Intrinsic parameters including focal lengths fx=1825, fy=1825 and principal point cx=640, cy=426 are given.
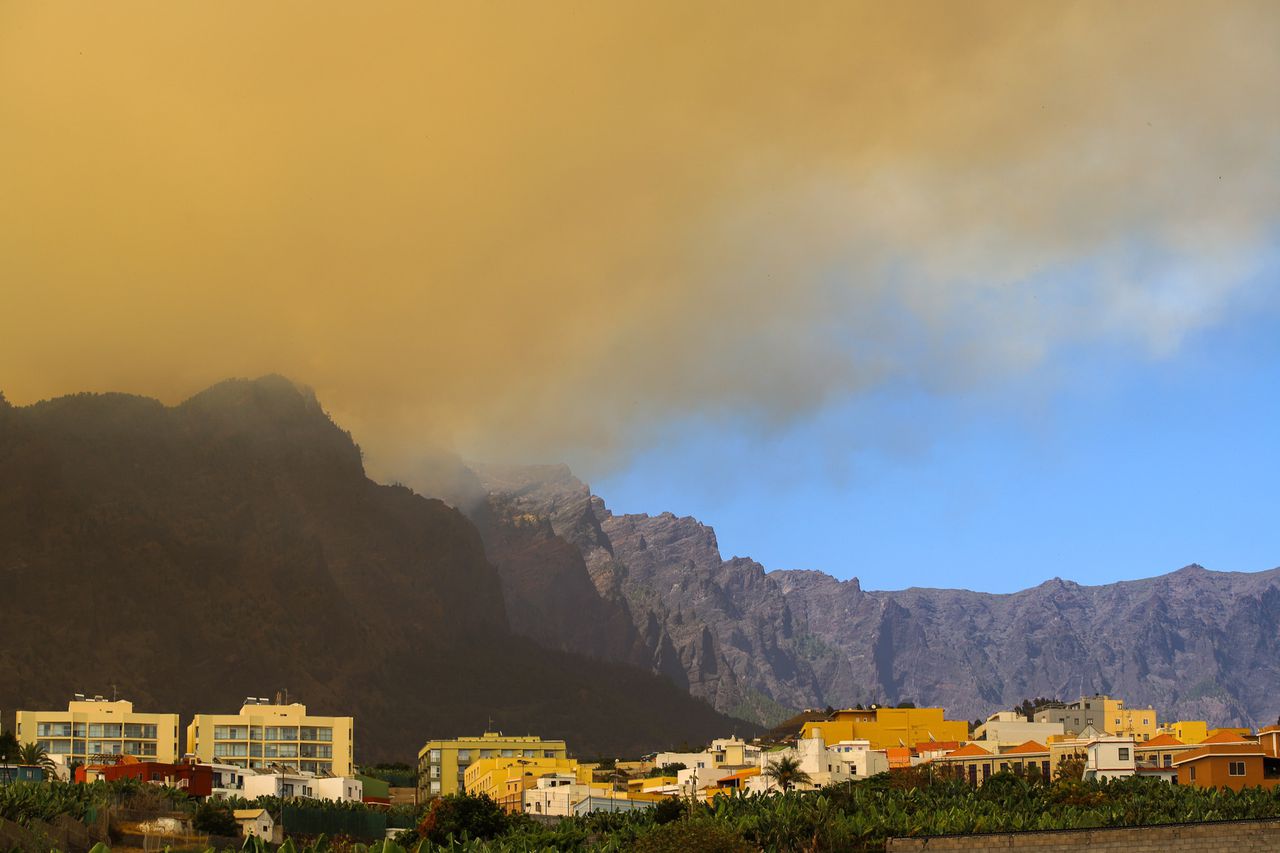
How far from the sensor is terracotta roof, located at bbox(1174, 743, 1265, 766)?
407ft

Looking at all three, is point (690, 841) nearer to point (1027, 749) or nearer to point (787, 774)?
point (787, 774)

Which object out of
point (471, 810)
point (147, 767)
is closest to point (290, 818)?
point (147, 767)

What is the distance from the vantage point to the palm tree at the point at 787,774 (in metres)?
157

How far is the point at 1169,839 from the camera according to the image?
9050 centimetres

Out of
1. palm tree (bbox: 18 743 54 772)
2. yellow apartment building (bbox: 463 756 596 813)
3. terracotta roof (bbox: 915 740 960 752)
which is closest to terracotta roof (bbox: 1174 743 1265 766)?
terracotta roof (bbox: 915 740 960 752)

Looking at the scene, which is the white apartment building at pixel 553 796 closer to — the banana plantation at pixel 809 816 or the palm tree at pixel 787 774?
the palm tree at pixel 787 774

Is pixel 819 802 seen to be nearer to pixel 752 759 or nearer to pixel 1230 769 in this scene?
pixel 1230 769

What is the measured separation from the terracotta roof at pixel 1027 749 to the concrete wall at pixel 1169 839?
235ft

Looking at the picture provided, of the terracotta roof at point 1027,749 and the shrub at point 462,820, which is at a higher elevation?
the terracotta roof at point 1027,749

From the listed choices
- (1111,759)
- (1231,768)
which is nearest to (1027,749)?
(1111,759)

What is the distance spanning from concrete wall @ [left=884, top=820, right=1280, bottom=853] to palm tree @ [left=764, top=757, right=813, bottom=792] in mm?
62432

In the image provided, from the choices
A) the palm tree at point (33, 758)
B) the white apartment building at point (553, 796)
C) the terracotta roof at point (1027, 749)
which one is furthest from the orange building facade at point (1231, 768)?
the palm tree at point (33, 758)

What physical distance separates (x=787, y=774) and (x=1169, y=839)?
227 feet

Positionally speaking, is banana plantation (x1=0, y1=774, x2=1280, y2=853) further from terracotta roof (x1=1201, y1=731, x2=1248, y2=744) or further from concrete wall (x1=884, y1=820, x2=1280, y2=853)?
terracotta roof (x1=1201, y1=731, x2=1248, y2=744)
